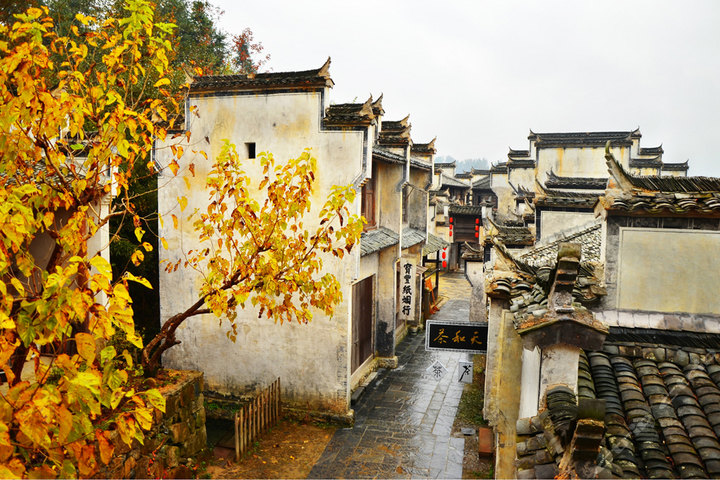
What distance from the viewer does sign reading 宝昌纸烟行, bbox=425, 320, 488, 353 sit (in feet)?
36.7

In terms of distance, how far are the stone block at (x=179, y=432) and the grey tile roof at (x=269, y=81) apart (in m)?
7.89

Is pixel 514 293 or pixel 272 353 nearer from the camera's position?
pixel 514 293

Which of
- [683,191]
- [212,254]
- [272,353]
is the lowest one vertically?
[272,353]

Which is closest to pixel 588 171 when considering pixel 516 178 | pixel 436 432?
pixel 516 178

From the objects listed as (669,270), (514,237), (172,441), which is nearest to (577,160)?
(514,237)

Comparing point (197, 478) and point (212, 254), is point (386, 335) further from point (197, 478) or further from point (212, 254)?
point (197, 478)

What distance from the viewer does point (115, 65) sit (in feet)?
20.4

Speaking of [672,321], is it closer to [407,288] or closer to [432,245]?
[407,288]

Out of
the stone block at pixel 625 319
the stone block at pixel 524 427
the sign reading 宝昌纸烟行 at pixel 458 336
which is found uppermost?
the stone block at pixel 625 319

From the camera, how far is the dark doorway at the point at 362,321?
48.2 feet

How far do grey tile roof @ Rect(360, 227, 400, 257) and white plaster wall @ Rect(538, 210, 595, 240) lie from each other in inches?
213

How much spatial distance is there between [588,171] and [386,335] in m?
20.8

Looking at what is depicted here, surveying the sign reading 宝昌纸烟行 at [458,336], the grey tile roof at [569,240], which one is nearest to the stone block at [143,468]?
the sign reading 宝昌纸烟行 at [458,336]

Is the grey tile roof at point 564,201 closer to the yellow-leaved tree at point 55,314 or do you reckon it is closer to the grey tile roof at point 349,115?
the grey tile roof at point 349,115
